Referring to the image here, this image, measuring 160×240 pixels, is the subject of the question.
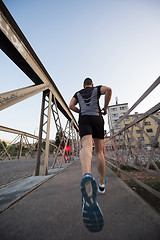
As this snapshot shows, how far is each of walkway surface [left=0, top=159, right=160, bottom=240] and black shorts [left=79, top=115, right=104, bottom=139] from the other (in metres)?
0.82

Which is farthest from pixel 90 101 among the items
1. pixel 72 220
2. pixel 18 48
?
pixel 18 48

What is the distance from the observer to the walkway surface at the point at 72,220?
75 cm

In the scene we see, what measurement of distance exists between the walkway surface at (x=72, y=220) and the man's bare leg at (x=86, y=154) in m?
0.44

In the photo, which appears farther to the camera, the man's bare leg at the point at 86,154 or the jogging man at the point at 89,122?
the jogging man at the point at 89,122

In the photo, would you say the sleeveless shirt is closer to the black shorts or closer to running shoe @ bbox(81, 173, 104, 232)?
the black shorts

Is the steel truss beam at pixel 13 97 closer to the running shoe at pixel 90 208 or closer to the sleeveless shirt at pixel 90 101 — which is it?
the sleeveless shirt at pixel 90 101

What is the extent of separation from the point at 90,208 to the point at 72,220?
324 millimetres

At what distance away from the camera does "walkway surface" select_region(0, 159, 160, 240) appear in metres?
0.75

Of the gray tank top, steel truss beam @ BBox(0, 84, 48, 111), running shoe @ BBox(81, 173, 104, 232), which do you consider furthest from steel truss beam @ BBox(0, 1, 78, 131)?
running shoe @ BBox(81, 173, 104, 232)

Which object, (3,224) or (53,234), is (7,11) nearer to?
(3,224)

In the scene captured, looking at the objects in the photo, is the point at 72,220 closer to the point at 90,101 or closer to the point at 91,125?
the point at 91,125

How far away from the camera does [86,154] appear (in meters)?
1.13

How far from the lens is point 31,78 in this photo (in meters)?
2.92

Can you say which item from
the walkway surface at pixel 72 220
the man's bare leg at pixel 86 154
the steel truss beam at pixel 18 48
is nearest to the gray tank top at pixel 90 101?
the man's bare leg at pixel 86 154
